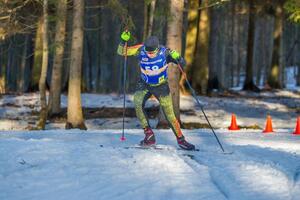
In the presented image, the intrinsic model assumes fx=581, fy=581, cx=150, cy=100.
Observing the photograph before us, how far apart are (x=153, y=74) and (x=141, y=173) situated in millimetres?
2649

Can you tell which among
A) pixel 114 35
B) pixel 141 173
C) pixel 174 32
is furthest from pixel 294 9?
pixel 114 35

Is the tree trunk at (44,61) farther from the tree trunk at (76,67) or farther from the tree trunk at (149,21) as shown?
the tree trunk at (149,21)

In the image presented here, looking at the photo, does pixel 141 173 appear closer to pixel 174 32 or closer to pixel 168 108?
pixel 168 108

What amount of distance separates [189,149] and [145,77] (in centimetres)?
146

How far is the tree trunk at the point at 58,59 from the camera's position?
59.4 feet

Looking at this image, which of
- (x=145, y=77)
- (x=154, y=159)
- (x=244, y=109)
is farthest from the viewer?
(x=244, y=109)

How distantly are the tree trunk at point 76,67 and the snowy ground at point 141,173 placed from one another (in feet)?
22.6

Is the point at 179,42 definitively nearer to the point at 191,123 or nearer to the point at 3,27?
the point at 191,123

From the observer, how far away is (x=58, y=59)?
20.1m

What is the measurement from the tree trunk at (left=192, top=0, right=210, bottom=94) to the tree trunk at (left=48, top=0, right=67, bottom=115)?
9.83 m

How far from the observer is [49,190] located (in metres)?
6.69

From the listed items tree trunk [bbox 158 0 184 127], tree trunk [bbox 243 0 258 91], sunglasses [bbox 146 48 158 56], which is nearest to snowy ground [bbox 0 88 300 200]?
sunglasses [bbox 146 48 158 56]

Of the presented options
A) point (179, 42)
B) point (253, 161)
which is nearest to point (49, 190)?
point (253, 161)

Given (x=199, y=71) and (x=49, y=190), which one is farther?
(x=199, y=71)
